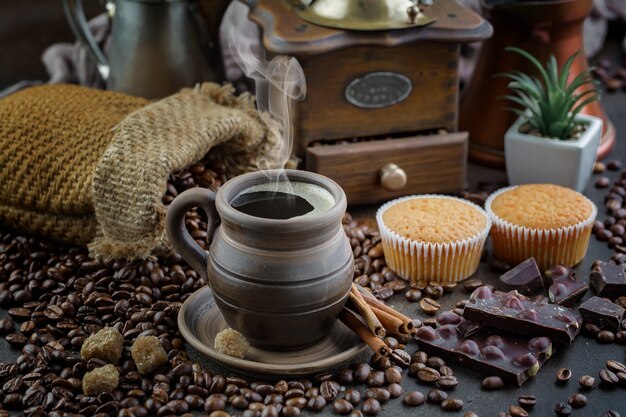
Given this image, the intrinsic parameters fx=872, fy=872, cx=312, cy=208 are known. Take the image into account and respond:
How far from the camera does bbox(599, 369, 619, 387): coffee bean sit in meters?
1.71

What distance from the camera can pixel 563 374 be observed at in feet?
5.68

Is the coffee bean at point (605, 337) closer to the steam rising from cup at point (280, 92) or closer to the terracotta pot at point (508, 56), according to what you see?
the steam rising from cup at point (280, 92)

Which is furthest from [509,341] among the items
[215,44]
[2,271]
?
[215,44]

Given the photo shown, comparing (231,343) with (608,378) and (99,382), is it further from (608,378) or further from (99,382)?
(608,378)

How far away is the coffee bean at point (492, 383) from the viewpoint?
1.69m

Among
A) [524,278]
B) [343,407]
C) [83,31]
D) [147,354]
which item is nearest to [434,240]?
[524,278]

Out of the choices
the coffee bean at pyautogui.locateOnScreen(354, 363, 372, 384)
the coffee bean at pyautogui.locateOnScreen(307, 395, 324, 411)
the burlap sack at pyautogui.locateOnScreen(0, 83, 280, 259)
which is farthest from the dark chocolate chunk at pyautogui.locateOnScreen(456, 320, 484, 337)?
the burlap sack at pyautogui.locateOnScreen(0, 83, 280, 259)

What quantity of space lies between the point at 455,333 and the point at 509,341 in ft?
0.37

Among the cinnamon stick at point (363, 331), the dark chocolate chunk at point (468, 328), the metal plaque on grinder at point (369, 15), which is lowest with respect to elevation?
the dark chocolate chunk at point (468, 328)

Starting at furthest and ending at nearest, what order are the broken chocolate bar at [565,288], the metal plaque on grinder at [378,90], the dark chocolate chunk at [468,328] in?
the metal plaque on grinder at [378,90] < the broken chocolate bar at [565,288] < the dark chocolate chunk at [468,328]

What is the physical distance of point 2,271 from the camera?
2125 millimetres

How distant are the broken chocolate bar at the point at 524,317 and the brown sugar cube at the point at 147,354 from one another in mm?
628

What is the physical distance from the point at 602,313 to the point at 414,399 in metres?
0.49

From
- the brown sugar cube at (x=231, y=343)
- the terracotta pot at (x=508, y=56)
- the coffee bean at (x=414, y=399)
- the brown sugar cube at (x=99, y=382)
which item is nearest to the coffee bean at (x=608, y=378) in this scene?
the coffee bean at (x=414, y=399)
